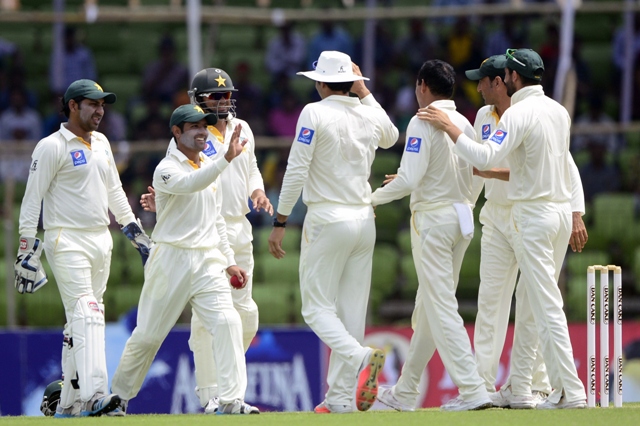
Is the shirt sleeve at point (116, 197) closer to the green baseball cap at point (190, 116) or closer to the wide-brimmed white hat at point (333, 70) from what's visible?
the green baseball cap at point (190, 116)

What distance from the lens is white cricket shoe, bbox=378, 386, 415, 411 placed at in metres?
8.17

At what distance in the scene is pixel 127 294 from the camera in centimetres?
1191

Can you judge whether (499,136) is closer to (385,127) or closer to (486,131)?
(486,131)

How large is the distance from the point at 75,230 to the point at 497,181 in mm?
2733

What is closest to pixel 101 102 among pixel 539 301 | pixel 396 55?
pixel 539 301

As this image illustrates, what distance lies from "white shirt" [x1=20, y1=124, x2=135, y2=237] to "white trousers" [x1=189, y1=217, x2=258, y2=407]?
92cm

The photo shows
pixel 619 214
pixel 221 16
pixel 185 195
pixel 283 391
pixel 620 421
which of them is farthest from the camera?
pixel 221 16

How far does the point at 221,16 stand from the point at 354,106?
6.98m

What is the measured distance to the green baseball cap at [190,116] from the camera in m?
7.66

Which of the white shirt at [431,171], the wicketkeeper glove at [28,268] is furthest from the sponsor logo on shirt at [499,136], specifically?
the wicketkeeper glove at [28,268]

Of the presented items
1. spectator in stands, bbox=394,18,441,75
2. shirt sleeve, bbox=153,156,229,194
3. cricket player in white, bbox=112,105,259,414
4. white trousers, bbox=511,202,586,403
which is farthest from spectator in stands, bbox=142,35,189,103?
white trousers, bbox=511,202,586,403

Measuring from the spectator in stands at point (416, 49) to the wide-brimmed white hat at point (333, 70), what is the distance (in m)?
7.11

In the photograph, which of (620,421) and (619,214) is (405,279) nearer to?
(619,214)

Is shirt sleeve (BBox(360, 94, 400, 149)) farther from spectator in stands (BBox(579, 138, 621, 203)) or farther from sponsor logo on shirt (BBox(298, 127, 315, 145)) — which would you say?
spectator in stands (BBox(579, 138, 621, 203))
